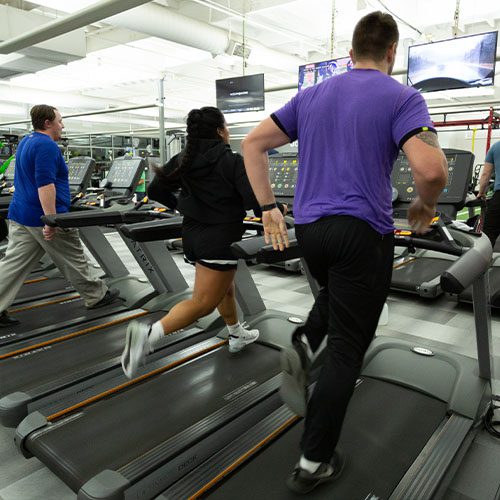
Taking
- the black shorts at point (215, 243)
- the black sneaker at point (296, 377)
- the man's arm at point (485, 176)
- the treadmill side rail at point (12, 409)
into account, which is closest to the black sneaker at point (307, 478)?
the black sneaker at point (296, 377)

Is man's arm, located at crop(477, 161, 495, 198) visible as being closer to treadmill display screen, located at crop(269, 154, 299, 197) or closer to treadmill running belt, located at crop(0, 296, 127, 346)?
treadmill display screen, located at crop(269, 154, 299, 197)

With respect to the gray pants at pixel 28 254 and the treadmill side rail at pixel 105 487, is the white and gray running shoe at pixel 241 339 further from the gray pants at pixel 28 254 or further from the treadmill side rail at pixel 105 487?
the gray pants at pixel 28 254

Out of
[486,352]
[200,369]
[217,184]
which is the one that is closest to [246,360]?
[200,369]

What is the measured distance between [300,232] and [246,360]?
4.38 feet

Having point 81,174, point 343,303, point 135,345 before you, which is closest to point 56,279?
point 81,174

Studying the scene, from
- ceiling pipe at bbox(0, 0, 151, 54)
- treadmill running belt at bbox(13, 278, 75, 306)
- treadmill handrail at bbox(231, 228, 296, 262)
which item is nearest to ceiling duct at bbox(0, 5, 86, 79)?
ceiling pipe at bbox(0, 0, 151, 54)

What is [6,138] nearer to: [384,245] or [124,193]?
[124,193]

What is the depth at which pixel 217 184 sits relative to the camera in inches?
87.4

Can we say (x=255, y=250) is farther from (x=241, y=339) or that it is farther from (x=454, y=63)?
(x=454, y=63)

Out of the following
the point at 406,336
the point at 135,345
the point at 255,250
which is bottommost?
the point at 406,336

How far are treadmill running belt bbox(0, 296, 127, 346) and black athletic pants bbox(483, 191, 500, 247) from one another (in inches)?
139

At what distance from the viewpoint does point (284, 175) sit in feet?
13.8

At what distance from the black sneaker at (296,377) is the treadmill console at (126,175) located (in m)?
4.31

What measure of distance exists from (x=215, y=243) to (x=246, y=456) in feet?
3.26
